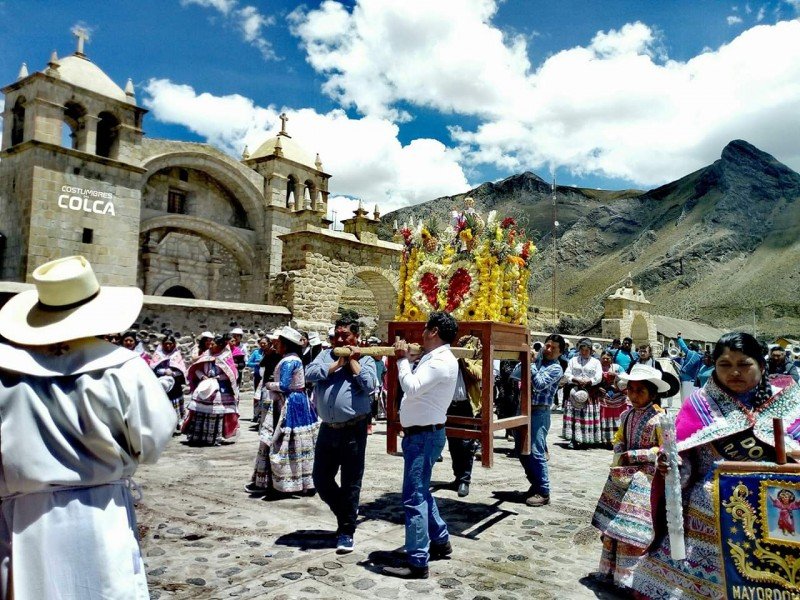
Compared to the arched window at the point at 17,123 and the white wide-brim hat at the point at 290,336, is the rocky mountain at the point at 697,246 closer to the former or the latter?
the arched window at the point at 17,123

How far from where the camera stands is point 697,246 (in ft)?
216

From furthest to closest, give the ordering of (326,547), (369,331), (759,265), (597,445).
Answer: (759,265)
(369,331)
(597,445)
(326,547)

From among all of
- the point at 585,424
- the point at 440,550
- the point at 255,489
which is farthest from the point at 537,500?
the point at 585,424

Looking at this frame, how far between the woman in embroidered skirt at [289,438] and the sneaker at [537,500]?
7.58 feet

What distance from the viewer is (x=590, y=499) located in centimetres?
630

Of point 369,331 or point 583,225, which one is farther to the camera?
point 583,225

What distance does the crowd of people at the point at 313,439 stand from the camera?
2113mm

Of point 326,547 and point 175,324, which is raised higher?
point 175,324

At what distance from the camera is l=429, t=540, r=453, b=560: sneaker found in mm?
4348

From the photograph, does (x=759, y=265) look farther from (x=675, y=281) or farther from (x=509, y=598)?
(x=509, y=598)

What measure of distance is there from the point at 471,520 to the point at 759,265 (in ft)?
219

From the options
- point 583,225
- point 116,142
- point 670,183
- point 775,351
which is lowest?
point 775,351

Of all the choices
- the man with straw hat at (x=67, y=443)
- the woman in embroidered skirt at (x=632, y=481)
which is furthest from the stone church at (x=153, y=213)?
the man with straw hat at (x=67, y=443)

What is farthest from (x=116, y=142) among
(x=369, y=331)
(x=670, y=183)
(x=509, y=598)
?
(x=670, y=183)
